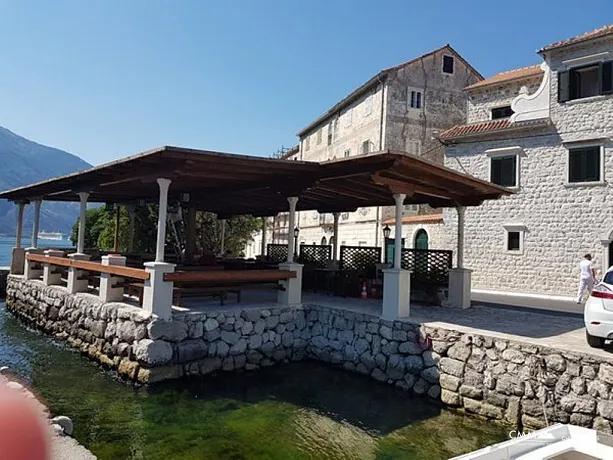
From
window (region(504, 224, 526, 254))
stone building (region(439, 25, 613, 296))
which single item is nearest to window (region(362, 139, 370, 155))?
stone building (region(439, 25, 613, 296))

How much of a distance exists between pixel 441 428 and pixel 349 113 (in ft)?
81.6

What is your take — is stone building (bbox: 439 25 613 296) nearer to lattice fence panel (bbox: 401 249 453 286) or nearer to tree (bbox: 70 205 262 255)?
lattice fence panel (bbox: 401 249 453 286)

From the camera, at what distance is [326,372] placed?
28.8 feet

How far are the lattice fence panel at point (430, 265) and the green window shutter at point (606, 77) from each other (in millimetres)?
9125

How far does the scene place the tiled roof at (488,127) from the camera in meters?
17.1

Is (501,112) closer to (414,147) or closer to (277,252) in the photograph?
(414,147)

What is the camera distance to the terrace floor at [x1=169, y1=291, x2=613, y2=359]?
718 cm

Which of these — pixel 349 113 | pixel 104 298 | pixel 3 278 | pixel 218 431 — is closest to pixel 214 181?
pixel 104 298

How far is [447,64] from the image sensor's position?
2573 centimetres

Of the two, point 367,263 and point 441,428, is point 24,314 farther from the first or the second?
point 441,428

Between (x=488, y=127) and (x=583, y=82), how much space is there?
11.7 feet

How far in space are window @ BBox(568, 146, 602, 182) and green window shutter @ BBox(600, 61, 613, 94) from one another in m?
1.93

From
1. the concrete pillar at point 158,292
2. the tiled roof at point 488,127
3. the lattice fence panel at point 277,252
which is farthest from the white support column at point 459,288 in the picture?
the tiled roof at point 488,127

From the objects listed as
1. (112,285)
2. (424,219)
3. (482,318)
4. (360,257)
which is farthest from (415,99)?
(112,285)
